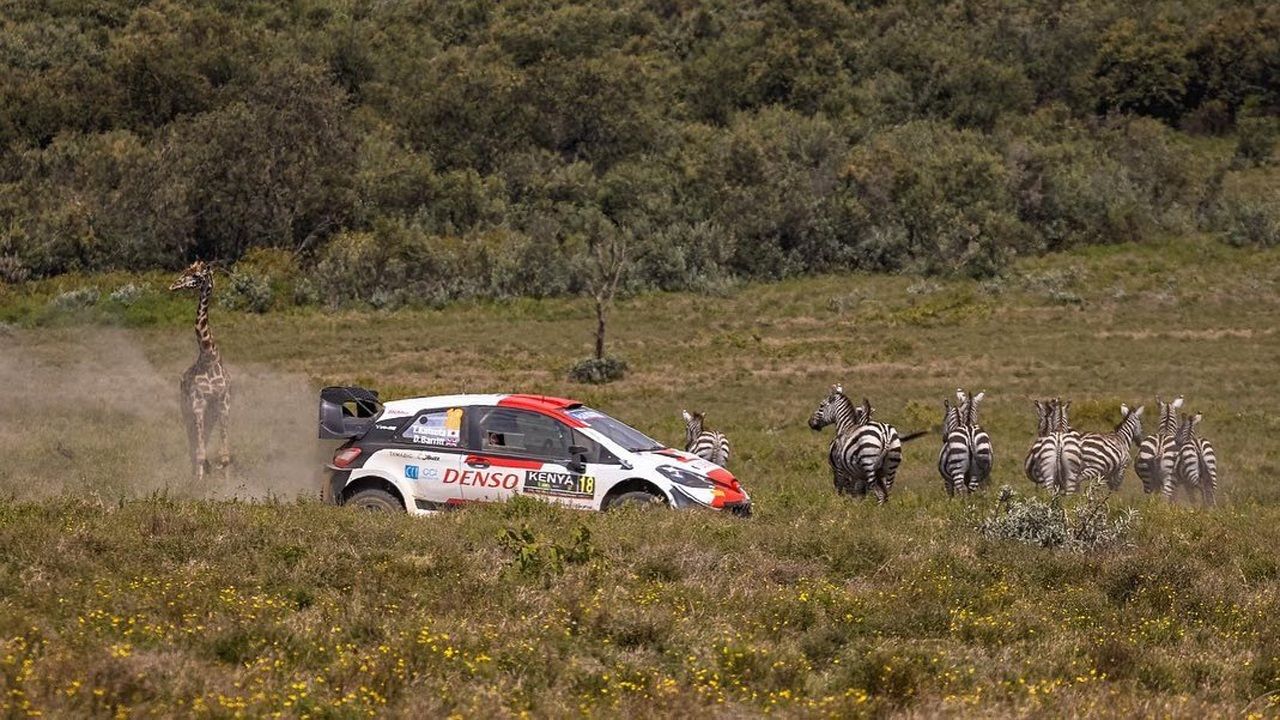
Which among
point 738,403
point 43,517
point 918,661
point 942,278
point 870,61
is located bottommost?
point 918,661

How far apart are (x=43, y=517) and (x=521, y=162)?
5327 cm

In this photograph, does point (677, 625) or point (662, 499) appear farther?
point (662, 499)

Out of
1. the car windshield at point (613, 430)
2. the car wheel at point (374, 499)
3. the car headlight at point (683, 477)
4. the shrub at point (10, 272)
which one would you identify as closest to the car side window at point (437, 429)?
the car wheel at point (374, 499)

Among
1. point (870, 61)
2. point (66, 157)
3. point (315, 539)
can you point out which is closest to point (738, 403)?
point (315, 539)

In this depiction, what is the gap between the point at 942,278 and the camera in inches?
2162

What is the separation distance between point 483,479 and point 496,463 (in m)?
0.22

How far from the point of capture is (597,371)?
1455 inches

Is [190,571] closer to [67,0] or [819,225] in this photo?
[819,225]

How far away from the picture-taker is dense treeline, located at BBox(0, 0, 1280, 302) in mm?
56031

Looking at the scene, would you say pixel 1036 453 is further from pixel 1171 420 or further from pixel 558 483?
pixel 558 483

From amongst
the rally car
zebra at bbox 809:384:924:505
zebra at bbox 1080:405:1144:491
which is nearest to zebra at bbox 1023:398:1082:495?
zebra at bbox 1080:405:1144:491

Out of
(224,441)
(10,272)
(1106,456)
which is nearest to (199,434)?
(224,441)

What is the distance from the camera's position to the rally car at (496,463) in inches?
607

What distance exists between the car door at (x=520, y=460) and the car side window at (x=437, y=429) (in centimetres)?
19
